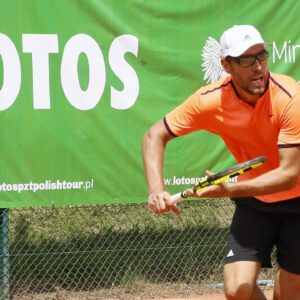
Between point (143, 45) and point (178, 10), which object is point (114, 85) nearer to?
point (143, 45)

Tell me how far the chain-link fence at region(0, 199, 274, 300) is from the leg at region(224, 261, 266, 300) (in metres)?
2.40

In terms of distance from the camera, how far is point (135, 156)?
21.7ft

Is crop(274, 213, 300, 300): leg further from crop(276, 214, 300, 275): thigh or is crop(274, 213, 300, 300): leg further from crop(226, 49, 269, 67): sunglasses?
crop(226, 49, 269, 67): sunglasses

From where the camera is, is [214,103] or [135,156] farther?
[135,156]

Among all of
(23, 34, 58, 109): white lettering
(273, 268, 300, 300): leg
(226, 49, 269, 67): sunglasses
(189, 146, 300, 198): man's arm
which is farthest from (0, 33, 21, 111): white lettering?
(273, 268, 300, 300): leg

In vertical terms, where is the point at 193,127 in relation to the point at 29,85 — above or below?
below

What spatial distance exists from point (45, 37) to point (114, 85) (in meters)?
0.67

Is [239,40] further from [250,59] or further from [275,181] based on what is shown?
[275,181]

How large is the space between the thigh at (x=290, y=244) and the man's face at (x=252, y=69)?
0.83 m

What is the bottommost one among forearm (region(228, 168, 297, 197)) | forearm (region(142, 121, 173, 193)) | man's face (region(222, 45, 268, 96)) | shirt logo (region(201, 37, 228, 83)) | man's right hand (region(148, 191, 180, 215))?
man's right hand (region(148, 191, 180, 215))

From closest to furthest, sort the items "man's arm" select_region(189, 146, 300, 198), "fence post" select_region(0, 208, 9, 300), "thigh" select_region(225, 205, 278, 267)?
"man's arm" select_region(189, 146, 300, 198), "thigh" select_region(225, 205, 278, 267), "fence post" select_region(0, 208, 9, 300)

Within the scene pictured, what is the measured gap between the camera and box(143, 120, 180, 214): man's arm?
4.33 metres

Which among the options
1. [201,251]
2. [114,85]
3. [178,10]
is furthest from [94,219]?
[178,10]

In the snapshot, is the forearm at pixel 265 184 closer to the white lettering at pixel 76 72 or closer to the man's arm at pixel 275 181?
the man's arm at pixel 275 181
